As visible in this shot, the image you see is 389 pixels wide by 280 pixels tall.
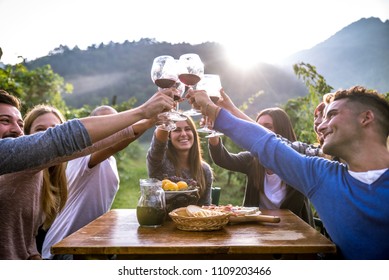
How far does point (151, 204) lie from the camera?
171 centimetres

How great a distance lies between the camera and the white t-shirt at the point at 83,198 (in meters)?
2.21

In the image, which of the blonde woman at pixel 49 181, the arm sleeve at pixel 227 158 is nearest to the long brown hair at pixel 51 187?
the blonde woman at pixel 49 181

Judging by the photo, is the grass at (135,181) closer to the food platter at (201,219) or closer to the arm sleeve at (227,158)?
the arm sleeve at (227,158)

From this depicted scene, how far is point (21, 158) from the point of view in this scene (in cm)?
124

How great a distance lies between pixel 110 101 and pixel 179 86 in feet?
19.9

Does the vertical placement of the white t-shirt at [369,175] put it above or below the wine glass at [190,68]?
below

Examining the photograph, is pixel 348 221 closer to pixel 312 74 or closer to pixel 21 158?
pixel 21 158

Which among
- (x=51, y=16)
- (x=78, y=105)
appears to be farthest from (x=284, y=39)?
(x=78, y=105)

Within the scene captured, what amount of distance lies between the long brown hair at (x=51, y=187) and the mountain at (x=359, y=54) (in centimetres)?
168

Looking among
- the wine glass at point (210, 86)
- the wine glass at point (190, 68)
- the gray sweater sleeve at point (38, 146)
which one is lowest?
the gray sweater sleeve at point (38, 146)

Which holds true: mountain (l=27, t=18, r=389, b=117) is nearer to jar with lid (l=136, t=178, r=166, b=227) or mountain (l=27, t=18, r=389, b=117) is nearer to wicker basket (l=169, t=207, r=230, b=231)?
wicker basket (l=169, t=207, r=230, b=231)

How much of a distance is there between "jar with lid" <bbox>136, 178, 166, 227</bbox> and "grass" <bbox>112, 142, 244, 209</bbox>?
11.7ft

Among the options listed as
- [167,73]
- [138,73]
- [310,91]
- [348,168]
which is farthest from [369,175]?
[138,73]
